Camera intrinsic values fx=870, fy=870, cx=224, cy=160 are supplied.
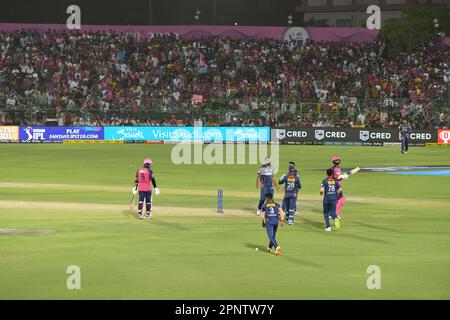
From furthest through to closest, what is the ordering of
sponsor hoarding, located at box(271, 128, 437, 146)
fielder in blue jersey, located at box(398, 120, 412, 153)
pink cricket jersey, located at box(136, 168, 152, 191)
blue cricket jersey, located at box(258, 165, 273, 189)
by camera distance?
sponsor hoarding, located at box(271, 128, 437, 146) → fielder in blue jersey, located at box(398, 120, 412, 153) → blue cricket jersey, located at box(258, 165, 273, 189) → pink cricket jersey, located at box(136, 168, 152, 191)

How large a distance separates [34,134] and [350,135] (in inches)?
950

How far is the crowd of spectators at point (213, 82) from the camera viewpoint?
66125 mm

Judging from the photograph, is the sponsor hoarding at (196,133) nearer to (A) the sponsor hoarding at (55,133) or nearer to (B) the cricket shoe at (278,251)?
(A) the sponsor hoarding at (55,133)

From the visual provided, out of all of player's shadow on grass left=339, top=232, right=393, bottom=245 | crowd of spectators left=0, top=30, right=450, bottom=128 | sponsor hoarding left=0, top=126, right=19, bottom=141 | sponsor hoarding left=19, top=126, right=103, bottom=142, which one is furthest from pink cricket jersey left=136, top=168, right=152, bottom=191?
sponsor hoarding left=0, top=126, right=19, bottom=141

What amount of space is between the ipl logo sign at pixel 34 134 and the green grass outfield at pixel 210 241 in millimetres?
25611

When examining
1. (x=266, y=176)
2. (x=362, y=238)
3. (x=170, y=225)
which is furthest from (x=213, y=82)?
(x=362, y=238)

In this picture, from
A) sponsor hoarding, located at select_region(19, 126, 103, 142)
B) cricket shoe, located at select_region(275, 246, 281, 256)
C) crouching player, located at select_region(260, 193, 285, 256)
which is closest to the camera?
crouching player, located at select_region(260, 193, 285, 256)

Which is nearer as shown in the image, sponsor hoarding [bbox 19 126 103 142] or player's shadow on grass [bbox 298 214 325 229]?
player's shadow on grass [bbox 298 214 325 229]

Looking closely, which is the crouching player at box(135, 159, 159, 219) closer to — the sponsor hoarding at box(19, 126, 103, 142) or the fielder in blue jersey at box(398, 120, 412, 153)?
the fielder in blue jersey at box(398, 120, 412, 153)

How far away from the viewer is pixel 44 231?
2291 centimetres

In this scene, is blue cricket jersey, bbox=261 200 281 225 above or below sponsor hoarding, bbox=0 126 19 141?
below

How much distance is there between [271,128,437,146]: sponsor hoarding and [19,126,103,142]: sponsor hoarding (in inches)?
561

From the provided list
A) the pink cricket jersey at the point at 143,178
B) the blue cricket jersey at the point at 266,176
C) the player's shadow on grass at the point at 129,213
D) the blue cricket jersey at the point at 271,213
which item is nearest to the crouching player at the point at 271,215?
the blue cricket jersey at the point at 271,213

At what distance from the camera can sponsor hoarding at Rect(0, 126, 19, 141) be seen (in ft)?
216
